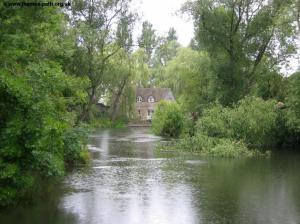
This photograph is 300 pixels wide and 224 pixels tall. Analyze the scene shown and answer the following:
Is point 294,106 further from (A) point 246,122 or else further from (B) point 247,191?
(B) point 247,191

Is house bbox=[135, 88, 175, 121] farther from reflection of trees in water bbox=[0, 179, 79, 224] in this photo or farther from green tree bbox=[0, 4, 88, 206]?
green tree bbox=[0, 4, 88, 206]

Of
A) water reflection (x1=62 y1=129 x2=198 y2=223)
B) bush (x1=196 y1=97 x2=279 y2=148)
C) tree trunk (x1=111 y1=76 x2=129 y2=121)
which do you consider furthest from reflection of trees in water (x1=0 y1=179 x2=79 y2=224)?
tree trunk (x1=111 y1=76 x2=129 y2=121)

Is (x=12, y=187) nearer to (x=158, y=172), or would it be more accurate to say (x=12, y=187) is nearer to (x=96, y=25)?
(x=158, y=172)

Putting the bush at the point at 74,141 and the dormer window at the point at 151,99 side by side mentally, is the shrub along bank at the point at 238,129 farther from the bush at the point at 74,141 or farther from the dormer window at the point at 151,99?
the dormer window at the point at 151,99

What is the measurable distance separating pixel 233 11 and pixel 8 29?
2786 cm

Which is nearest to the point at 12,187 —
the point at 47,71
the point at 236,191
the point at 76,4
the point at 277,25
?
the point at 47,71

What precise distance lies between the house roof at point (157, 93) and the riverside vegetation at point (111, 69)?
3318cm

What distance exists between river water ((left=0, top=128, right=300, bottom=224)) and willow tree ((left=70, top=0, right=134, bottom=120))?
6694 millimetres

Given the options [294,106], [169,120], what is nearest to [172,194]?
[294,106]

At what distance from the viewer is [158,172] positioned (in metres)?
21.8

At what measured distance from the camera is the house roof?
84375 millimetres

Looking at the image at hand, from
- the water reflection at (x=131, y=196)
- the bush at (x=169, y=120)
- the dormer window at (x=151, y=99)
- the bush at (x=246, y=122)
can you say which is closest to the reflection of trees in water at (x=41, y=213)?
the water reflection at (x=131, y=196)

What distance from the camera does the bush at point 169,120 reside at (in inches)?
1839

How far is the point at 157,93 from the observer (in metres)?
86.1
